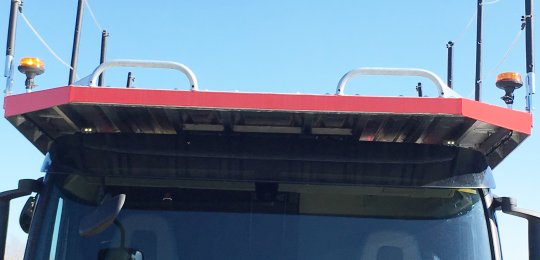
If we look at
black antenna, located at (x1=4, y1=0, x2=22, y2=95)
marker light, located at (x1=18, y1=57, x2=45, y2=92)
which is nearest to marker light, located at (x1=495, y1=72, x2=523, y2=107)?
marker light, located at (x1=18, y1=57, x2=45, y2=92)

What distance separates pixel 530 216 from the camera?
3857mm

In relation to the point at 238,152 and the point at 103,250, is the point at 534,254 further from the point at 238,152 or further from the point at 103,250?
the point at 103,250

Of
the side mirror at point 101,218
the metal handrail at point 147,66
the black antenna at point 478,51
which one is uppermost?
the black antenna at point 478,51

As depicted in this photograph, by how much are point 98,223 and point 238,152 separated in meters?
0.67

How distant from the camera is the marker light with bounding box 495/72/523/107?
4.04 m

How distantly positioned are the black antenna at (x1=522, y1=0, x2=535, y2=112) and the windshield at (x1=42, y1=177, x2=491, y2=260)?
0.54 meters

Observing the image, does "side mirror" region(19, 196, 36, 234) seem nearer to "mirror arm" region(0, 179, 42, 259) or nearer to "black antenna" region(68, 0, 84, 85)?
"mirror arm" region(0, 179, 42, 259)

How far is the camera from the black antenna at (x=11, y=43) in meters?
4.07

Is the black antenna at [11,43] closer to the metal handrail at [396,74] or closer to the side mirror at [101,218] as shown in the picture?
the side mirror at [101,218]

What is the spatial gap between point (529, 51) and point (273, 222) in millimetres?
1473

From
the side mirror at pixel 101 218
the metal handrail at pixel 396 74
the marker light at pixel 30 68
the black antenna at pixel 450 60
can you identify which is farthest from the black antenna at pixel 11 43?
the black antenna at pixel 450 60

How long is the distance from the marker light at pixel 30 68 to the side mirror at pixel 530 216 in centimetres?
216


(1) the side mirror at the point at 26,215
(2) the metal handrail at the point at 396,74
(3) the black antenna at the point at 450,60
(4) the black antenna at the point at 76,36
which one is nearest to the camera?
(2) the metal handrail at the point at 396,74

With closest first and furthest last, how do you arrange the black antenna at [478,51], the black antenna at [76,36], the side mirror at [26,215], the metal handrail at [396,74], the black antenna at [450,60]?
1. the metal handrail at [396,74]
2. the side mirror at [26,215]
3. the black antenna at [478,51]
4. the black antenna at [76,36]
5. the black antenna at [450,60]
